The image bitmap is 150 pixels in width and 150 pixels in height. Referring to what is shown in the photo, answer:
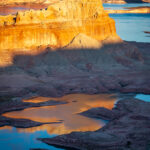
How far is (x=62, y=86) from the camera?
84.9ft

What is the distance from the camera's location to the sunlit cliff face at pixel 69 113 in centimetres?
1914

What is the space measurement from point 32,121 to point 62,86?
6314mm

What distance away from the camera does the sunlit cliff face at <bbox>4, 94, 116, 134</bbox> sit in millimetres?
19141

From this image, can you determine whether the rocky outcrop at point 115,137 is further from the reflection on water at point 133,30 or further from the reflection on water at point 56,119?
the reflection on water at point 133,30

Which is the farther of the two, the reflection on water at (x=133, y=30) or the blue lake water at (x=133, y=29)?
the blue lake water at (x=133, y=29)

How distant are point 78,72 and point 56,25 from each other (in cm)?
441

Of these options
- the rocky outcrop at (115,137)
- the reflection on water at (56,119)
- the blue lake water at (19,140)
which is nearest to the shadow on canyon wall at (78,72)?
the reflection on water at (56,119)

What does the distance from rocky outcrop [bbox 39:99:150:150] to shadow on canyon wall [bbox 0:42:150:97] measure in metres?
6.20

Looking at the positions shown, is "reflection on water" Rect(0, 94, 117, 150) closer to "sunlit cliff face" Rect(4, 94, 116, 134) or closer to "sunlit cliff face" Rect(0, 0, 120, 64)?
"sunlit cliff face" Rect(4, 94, 116, 134)

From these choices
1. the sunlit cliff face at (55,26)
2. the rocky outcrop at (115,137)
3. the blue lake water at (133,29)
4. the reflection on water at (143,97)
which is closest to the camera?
the rocky outcrop at (115,137)

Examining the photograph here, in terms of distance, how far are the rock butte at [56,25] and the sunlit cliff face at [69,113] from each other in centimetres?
686

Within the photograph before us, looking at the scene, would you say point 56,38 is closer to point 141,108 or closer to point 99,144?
point 141,108

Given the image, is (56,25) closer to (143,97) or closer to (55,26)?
→ (55,26)

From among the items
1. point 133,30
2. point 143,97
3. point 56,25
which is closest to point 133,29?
point 133,30
